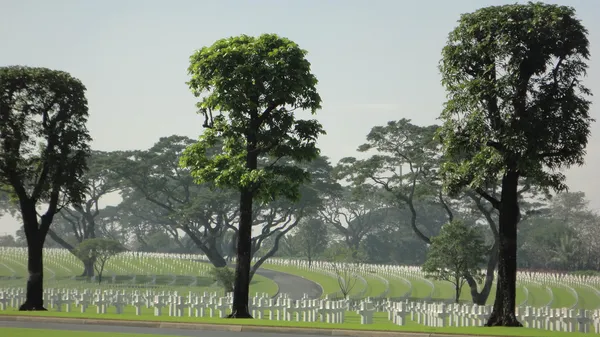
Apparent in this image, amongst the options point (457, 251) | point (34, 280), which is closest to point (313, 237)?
point (457, 251)

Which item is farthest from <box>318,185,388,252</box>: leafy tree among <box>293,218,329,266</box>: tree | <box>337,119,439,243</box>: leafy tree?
<box>337,119,439,243</box>: leafy tree

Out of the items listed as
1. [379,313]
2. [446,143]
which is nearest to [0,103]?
[446,143]

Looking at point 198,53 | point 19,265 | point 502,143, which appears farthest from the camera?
point 19,265

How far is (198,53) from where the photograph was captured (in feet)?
107

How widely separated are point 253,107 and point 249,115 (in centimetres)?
132

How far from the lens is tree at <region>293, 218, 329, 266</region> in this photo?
122 metres

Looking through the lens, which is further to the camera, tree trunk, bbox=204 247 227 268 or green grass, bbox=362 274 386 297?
tree trunk, bbox=204 247 227 268

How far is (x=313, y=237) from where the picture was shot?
123 metres

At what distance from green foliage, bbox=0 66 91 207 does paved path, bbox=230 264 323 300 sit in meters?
32.5

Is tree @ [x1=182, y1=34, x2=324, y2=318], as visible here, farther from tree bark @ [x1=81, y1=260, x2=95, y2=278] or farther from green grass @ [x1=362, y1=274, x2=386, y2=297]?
tree bark @ [x1=81, y1=260, x2=95, y2=278]

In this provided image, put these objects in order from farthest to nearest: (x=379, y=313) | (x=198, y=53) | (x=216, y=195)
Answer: (x=216, y=195), (x=379, y=313), (x=198, y=53)

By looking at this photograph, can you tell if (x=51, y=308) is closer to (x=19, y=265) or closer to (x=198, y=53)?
(x=198, y=53)

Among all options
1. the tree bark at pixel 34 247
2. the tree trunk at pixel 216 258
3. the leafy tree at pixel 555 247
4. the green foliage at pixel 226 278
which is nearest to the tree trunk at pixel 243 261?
the tree bark at pixel 34 247

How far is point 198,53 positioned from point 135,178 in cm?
5679
